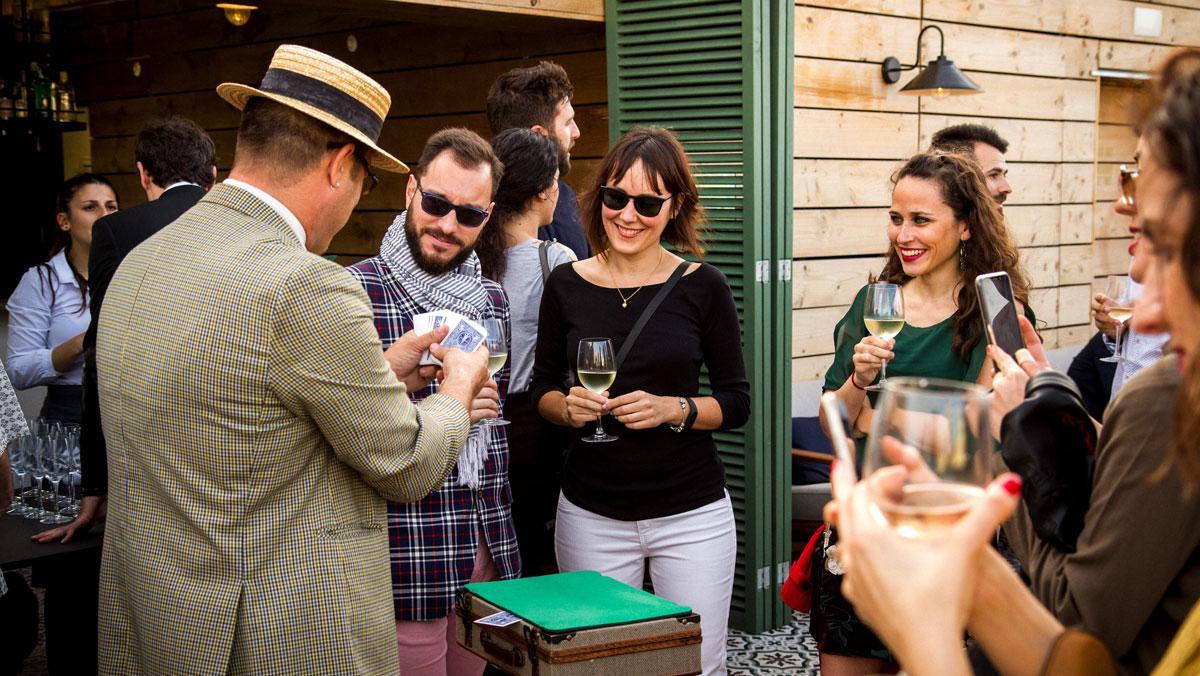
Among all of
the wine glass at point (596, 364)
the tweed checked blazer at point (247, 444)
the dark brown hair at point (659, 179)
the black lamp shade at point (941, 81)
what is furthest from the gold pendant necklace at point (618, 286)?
the black lamp shade at point (941, 81)

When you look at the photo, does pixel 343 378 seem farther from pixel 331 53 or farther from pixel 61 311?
pixel 331 53

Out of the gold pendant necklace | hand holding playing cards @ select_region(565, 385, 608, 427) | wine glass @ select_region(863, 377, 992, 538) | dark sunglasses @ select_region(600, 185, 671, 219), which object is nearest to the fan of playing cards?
hand holding playing cards @ select_region(565, 385, 608, 427)

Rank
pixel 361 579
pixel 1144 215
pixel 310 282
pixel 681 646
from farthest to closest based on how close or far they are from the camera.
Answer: pixel 681 646
pixel 361 579
pixel 310 282
pixel 1144 215

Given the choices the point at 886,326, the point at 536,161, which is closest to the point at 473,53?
the point at 536,161

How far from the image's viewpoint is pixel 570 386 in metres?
3.24

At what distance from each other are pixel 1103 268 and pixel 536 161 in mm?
5286

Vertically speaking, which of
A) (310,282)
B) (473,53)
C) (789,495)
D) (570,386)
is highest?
(473,53)

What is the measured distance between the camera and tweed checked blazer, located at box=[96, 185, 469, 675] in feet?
6.44

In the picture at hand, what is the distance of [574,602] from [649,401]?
66cm

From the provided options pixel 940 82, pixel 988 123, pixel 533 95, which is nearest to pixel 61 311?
pixel 533 95

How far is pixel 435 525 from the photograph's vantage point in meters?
2.72

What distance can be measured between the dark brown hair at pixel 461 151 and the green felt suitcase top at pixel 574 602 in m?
1.06

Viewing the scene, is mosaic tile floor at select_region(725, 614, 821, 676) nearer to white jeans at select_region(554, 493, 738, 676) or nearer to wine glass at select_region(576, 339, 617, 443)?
white jeans at select_region(554, 493, 738, 676)

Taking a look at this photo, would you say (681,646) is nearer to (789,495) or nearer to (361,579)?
(361,579)
